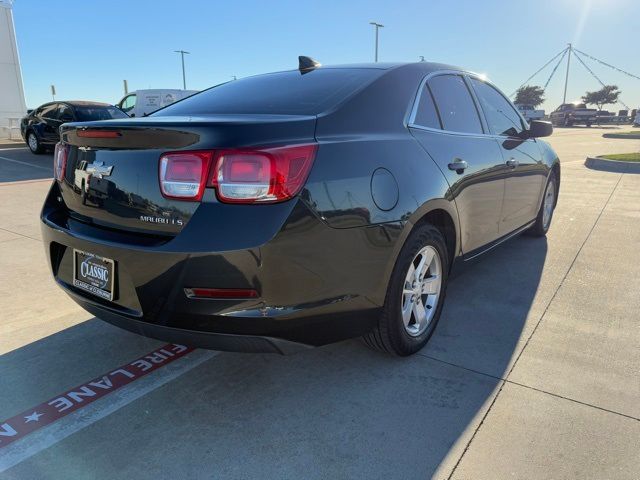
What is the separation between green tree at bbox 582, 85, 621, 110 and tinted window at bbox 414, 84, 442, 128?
277ft

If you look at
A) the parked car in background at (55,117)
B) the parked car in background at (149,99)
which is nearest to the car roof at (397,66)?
the parked car in background at (55,117)

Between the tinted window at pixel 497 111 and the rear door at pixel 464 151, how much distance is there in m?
0.19

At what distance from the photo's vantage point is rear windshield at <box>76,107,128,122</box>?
12.8 m

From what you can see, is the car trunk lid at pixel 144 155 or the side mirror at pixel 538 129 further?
the side mirror at pixel 538 129

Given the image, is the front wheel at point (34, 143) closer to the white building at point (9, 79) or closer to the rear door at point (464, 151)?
the white building at point (9, 79)

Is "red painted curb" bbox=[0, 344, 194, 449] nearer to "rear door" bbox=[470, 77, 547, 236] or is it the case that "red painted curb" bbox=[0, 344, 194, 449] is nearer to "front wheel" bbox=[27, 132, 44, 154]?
"rear door" bbox=[470, 77, 547, 236]

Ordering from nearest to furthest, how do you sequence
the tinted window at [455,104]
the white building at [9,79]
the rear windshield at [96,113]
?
1. the tinted window at [455,104]
2. the rear windshield at [96,113]
3. the white building at [9,79]

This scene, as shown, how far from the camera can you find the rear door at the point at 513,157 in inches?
153

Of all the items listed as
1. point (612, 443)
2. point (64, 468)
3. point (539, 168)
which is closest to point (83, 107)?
point (539, 168)

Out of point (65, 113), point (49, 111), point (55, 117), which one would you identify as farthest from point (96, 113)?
point (49, 111)

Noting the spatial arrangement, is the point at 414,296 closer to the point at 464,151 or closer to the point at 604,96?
the point at 464,151

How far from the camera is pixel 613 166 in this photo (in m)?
11.8

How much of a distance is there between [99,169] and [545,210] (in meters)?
4.58

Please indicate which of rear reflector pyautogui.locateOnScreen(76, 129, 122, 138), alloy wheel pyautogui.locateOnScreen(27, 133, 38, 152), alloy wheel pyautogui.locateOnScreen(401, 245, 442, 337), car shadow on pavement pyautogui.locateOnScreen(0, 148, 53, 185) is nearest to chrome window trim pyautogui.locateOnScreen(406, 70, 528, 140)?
alloy wheel pyautogui.locateOnScreen(401, 245, 442, 337)
